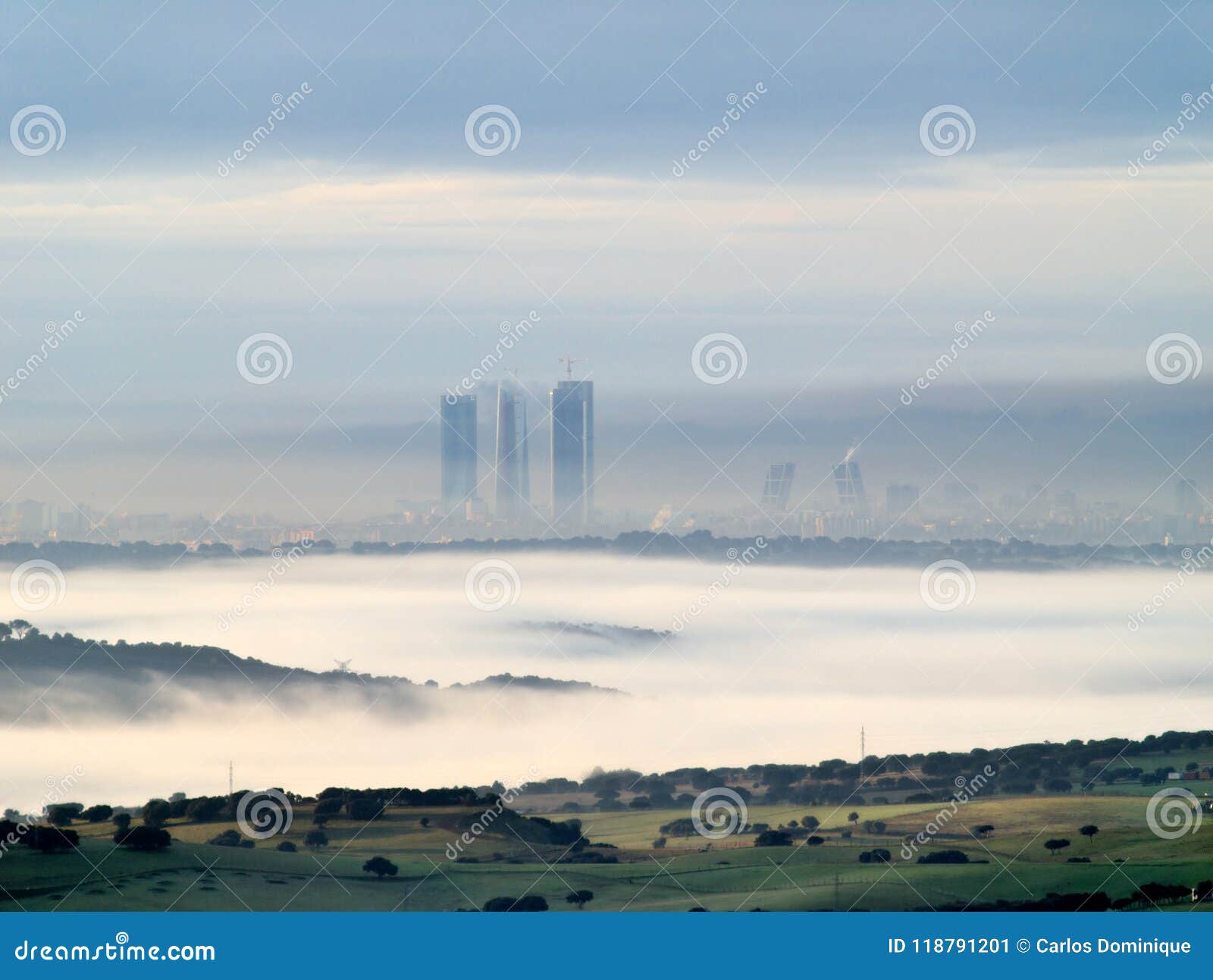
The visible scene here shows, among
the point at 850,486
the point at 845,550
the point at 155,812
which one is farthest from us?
the point at 850,486

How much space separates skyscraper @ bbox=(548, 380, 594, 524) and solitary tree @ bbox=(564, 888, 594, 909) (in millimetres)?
5281

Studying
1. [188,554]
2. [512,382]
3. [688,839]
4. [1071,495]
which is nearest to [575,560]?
[512,382]

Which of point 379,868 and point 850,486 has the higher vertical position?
point 850,486

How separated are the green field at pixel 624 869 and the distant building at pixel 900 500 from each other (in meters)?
4.50

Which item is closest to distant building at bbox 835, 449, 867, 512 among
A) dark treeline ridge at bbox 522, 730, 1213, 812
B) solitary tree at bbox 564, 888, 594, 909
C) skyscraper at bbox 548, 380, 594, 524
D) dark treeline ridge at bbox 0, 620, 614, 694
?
dark treeline ridge at bbox 522, 730, 1213, 812

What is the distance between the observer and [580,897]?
1800 centimetres

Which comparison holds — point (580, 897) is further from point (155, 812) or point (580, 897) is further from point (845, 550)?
point (845, 550)

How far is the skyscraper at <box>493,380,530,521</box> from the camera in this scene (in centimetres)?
1894

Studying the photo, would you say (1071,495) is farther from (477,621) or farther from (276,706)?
(276,706)

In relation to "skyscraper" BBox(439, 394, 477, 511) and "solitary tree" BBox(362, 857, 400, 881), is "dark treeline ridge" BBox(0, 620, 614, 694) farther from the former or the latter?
"solitary tree" BBox(362, 857, 400, 881)

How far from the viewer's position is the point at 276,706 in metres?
19.6

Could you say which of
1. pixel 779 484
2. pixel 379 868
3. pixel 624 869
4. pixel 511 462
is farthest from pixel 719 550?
pixel 379 868

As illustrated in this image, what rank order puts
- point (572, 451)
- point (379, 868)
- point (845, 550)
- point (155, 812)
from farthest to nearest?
point (845, 550)
point (572, 451)
point (155, 812)
point (379, 868)

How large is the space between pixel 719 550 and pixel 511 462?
11.5 feet
